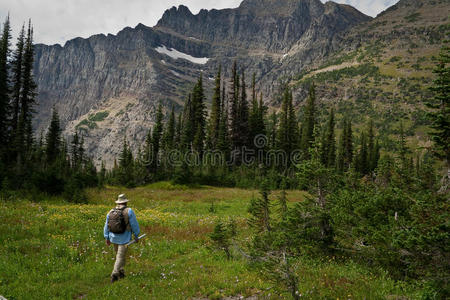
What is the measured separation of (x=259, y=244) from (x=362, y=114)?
19548cm

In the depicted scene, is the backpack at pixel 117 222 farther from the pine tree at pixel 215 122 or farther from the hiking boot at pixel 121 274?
the pine tree at pixel 215 122

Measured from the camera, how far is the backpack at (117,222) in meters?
7.53

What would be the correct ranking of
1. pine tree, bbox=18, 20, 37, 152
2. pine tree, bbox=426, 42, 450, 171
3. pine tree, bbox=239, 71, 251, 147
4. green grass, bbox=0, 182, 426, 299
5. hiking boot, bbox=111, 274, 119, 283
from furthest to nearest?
pine tree, bbox=239, 71, 251, 147 < pine tree, bbox=18, 20, 37, 152 < pine tree, bbox=426, 42, 450, 171 < hiking boot, bbox=111, 274, 119, 283 < green grass, bbox=0, 182, 426, 299


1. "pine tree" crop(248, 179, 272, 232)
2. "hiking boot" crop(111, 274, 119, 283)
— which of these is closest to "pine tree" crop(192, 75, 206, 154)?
"pine tree" crop(248, 179, 272, 232)

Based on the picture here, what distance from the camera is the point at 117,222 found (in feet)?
24.8

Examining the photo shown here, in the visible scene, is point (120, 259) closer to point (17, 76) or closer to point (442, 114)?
point (442, 114)

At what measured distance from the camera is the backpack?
24.7 ft

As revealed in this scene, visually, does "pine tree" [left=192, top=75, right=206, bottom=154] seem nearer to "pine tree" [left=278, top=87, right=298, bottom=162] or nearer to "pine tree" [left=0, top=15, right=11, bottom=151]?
"pine tree" [left=278, top=87, right=298, bottom=162]

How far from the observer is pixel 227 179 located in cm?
3922

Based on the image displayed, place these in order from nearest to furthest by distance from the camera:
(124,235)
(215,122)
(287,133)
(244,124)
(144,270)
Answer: (124,235)
(144,270)
(215,122)
(244,124)
(287,133)

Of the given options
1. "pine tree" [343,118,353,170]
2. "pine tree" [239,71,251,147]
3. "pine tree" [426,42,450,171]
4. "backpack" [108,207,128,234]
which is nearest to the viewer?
"backpack" [108,207,128,234]


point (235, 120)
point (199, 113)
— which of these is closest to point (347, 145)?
point (235, 120)

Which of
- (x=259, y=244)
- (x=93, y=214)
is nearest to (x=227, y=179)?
(x=93, y=214)

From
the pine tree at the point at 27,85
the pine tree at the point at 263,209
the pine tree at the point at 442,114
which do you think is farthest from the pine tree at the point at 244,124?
the pine tree at the point at 442,114
